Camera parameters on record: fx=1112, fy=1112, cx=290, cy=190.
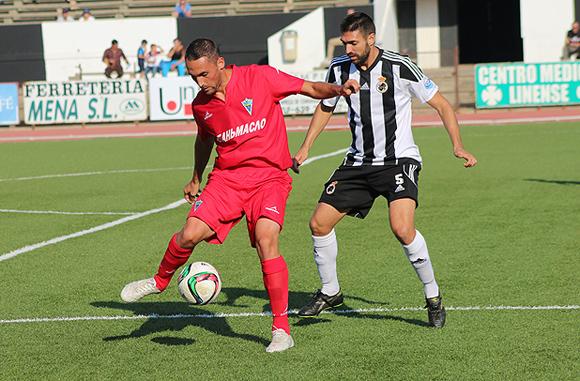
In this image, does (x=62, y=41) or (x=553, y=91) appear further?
(x=62, y=41)

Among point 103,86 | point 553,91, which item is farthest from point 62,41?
point 553,91

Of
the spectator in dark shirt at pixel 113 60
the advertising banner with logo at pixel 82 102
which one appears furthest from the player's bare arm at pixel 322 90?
the spectator in dark shirt at pixel 113 60

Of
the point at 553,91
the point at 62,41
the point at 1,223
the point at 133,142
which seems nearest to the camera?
the point at 1,223

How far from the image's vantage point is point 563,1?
3928 centimetres

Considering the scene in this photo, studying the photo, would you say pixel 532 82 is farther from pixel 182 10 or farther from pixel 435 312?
pixel 435 312

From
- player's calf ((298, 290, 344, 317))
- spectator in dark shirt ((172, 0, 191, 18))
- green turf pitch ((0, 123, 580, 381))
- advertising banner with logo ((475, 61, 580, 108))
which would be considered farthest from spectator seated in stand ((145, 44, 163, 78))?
player's calf ((298, 290, 344, 317))

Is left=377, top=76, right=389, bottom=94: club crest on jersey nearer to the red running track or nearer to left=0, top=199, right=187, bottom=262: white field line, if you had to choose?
left=0, top=199, right=187, bottom=262: white field line

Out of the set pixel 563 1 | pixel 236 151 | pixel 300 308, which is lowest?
pixel 300 308

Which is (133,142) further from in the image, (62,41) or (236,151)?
(236,151)

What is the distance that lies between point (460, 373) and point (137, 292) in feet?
7.31

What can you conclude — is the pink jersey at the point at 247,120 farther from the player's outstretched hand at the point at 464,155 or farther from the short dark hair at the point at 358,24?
the player's outstretched hand at the point at 464,155

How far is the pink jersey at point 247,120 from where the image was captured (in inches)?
275

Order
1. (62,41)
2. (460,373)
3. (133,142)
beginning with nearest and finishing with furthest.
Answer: (460,373)
(133,142)
(62,41)

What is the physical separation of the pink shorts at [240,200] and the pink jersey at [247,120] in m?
0.08
